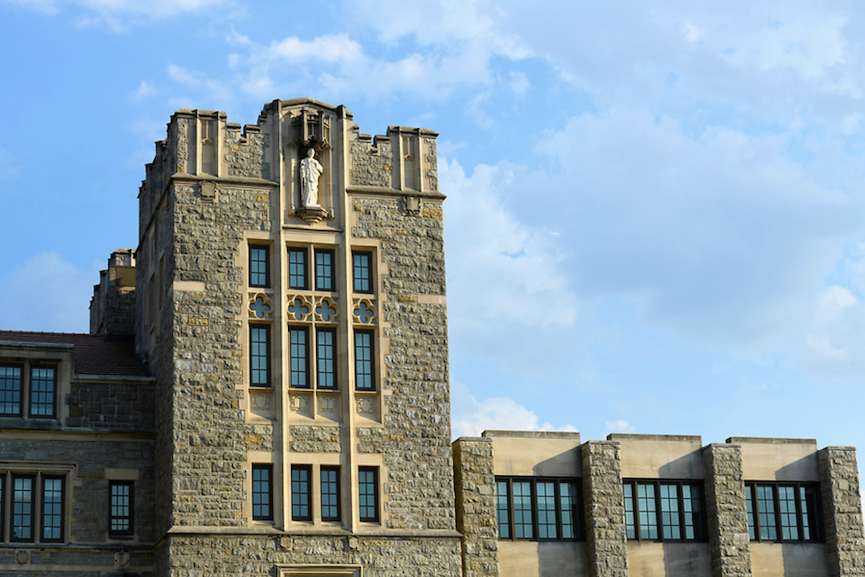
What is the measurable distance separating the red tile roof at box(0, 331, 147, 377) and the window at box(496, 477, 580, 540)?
10.1m

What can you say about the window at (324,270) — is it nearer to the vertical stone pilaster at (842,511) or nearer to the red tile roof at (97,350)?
the red tile roof at (97,350)

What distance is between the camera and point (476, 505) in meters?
34.7

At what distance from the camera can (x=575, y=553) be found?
117 ft

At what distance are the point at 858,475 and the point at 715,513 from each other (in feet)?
15.2

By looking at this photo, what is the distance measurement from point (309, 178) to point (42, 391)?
28.0 ft

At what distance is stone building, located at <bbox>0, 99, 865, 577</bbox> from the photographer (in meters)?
32.2

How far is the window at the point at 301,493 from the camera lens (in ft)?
106

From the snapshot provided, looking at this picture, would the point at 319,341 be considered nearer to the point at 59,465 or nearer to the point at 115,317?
the point at 59,465

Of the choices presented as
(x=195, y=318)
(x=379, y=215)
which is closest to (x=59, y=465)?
(x=195, y=318)

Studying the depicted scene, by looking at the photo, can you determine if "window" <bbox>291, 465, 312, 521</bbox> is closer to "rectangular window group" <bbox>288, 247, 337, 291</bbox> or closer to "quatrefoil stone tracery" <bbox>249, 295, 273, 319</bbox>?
"quatrefoil stone tracery" <bbox>249, 295, 273, 319</bbox>

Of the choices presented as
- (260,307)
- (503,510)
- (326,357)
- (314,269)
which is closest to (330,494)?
(326,357)

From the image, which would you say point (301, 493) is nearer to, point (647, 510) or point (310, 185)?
point (310, 185)

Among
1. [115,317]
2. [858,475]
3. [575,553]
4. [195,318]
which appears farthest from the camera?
[115,317]

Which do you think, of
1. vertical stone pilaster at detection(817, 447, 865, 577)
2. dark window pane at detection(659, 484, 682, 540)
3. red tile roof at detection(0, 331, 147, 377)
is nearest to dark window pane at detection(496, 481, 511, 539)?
dark window pane at detection(659, 484, 682, 540)
